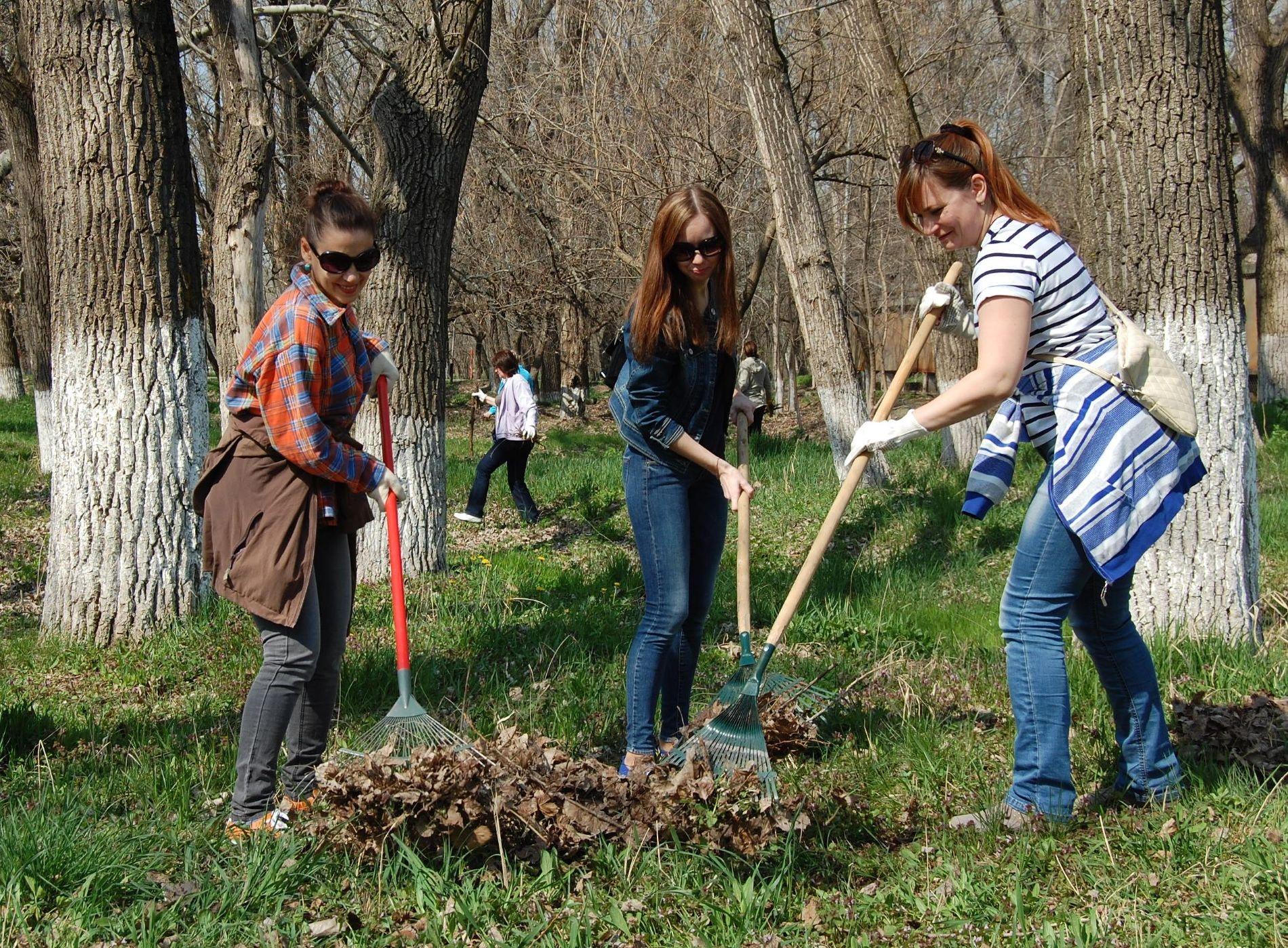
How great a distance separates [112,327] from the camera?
489 centimetres

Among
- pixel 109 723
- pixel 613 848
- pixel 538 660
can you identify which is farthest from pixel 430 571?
pixel 613 848

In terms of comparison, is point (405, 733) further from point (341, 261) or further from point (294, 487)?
point (341, 261)

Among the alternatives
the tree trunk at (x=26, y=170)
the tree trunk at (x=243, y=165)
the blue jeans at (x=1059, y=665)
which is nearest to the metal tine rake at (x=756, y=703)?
the blue jeans at (x=1059, y=665)

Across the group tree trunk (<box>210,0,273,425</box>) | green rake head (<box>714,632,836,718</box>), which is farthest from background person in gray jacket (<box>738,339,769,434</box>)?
green rake head (<box>714,632,836,718</box>)

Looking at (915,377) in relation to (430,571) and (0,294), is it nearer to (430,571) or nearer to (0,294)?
(0,294)

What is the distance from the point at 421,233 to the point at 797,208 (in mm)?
3687

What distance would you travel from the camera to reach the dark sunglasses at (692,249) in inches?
126

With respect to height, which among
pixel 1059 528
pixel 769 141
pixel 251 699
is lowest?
pixel 251 699

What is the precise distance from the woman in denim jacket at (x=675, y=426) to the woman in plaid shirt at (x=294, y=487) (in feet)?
2.52

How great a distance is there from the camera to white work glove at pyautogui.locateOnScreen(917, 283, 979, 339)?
3031 mm

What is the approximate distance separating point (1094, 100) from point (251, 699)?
3.82 m

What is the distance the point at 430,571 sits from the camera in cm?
652

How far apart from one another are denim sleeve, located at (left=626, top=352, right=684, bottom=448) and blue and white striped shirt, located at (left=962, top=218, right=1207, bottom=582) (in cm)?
95

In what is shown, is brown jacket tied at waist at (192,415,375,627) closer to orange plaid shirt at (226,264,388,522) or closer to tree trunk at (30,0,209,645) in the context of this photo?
orange plaid shirt at (226,264,388,522)
